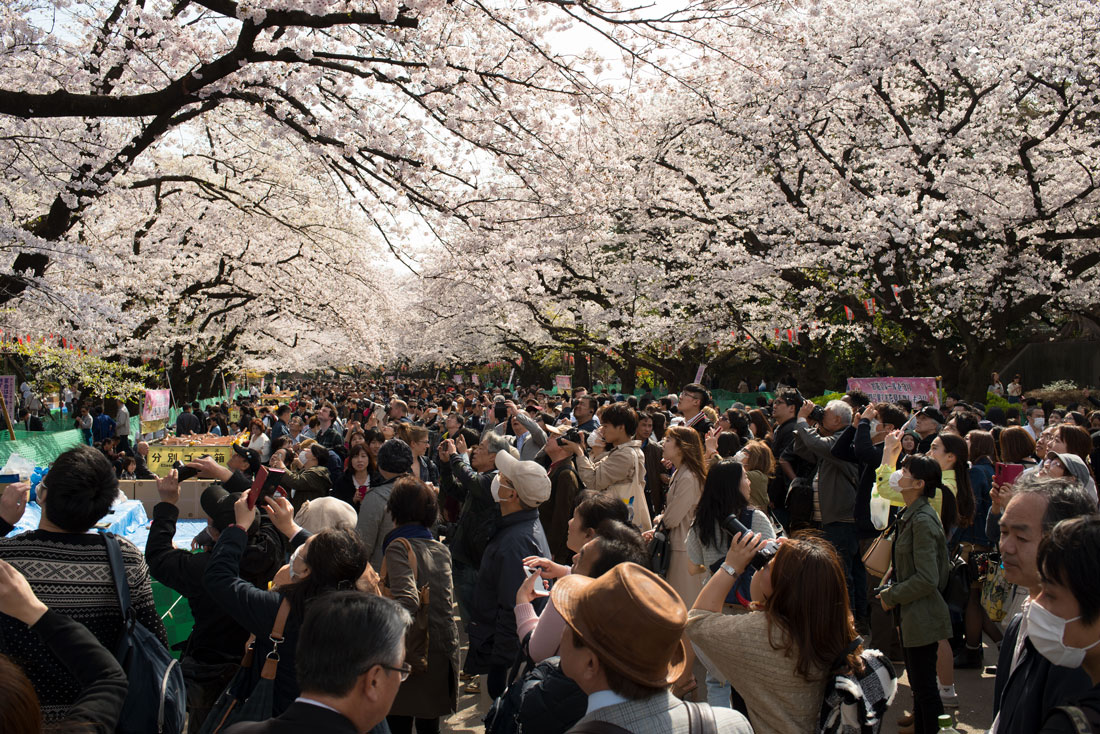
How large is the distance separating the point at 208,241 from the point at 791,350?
58.8 feet

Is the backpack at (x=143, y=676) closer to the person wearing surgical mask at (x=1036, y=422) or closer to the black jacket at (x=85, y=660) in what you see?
Answer: the black jacket at (x=85, y=660)

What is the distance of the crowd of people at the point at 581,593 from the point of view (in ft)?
7.02

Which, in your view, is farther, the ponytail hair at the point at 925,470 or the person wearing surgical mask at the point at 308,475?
the person wearing surgical mask at the point at 308,475

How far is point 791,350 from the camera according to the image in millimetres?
27562

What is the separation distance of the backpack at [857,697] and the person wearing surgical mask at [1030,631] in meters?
0.33

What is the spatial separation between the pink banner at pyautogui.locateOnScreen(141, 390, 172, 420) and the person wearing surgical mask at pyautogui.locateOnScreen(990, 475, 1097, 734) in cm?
1869

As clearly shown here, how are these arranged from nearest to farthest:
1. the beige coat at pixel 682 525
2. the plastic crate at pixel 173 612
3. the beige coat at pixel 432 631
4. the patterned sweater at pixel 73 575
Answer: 1. the patterned sweater at pixel 73 575
2. the beige coat at pixel 432 631
3. the beige coat at pixel 682 525
4. the plastic crate at pixel 173 612

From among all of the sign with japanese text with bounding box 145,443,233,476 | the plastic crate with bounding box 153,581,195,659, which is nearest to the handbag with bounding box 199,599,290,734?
the plastic crate with bounding box 153,581,195,659

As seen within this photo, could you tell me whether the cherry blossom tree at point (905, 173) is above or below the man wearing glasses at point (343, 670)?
above

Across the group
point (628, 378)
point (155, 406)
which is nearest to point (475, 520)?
point (155, 406)

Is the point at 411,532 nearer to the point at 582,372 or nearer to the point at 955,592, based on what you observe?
the point at 955,592

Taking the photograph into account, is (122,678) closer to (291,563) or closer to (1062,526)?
(291,563)

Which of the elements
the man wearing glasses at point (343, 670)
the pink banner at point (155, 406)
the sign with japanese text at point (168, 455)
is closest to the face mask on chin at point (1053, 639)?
the man wearing glasses at point (343, 670)

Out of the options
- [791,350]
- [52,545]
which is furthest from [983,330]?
[52,545]
